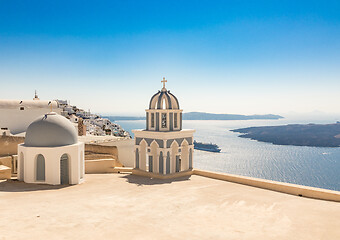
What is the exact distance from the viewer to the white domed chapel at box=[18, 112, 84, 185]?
43.4 feet

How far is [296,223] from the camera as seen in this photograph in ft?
26.3

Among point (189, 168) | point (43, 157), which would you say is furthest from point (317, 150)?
point (43, 157)

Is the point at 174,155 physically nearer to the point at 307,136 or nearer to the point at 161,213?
the point at 161,213

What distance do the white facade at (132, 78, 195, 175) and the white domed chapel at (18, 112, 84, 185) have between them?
12.9 ft

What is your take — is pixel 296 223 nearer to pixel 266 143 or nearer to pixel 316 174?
pixel 316 174

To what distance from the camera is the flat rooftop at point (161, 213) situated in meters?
7.14

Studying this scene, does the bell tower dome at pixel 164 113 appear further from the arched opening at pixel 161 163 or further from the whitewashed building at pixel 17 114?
the whitewashed building at pixel 17 114

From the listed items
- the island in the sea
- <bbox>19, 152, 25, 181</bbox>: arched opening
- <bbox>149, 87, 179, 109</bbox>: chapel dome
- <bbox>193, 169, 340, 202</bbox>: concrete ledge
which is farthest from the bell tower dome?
the island in the sea

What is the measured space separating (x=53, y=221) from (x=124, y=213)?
83.0 inches

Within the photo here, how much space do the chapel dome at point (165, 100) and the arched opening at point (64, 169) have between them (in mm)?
5641

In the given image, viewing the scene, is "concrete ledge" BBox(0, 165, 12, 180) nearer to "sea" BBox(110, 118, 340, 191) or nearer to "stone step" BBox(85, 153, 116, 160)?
"stone step" BBox(85, 153, 116, 160)

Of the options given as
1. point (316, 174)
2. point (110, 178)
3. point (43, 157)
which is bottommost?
point (316, 174)

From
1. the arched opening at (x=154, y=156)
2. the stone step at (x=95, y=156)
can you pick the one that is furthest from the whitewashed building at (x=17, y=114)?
the arched opening at (x=154, y=156)

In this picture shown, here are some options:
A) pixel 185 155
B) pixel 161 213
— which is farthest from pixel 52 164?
pixel 185 155
